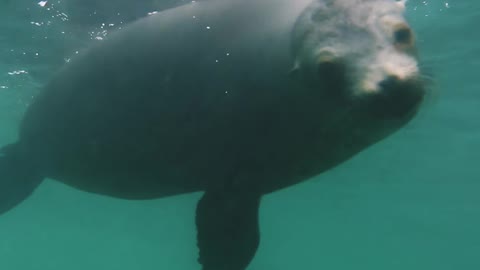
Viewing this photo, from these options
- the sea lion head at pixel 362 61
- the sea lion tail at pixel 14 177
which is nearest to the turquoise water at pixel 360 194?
the sea lion head at pixel 362 61

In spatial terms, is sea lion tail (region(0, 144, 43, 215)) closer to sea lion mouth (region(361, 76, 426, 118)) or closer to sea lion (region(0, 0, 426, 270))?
sea lion (region(0, 0, 426, 270))

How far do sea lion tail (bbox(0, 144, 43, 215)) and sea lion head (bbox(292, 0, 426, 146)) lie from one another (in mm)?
4346

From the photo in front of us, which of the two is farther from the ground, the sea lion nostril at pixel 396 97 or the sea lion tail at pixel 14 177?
the sea lion nostril at pixel 396 97

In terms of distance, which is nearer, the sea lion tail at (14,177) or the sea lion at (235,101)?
the sea lion at (235,101)

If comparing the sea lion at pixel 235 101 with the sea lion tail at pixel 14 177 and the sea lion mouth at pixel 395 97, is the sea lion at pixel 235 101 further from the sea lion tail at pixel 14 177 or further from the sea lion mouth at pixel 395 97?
the sea lion tail at pixel 14 177

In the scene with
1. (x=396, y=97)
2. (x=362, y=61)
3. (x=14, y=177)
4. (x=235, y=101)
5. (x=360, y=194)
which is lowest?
(x=360, y=194)

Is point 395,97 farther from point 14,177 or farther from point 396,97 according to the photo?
point 14,177

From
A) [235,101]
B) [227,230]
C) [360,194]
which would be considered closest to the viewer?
[235,101]

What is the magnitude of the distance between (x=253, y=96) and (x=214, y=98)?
1.00 feet

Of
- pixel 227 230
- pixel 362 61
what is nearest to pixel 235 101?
pixel 227 230

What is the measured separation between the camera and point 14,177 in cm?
609

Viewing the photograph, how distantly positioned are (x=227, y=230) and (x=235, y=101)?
876mm

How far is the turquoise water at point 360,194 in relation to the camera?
1082 centimetres

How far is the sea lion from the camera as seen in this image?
Answer: 2.47 meters
